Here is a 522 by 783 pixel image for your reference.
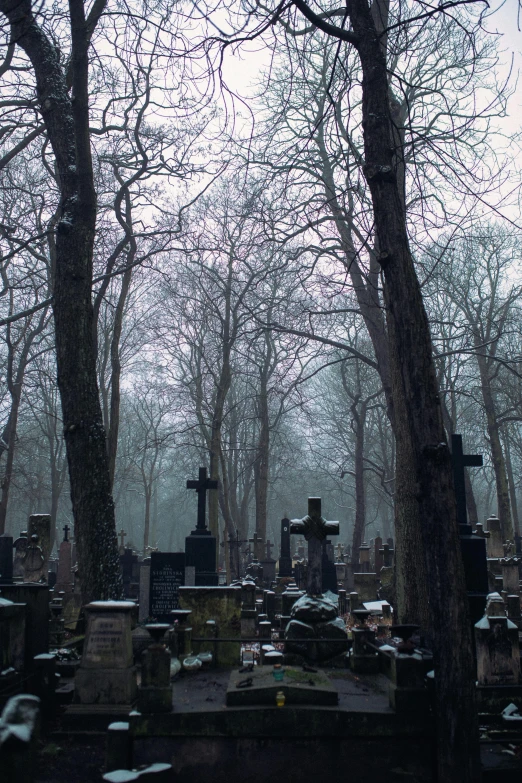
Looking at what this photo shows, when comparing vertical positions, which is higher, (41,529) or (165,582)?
(41,529)

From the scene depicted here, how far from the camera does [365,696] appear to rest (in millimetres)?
5789

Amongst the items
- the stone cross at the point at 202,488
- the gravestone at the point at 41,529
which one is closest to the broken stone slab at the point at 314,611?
the gravestone at the point at 41,529

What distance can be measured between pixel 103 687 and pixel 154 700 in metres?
1.35

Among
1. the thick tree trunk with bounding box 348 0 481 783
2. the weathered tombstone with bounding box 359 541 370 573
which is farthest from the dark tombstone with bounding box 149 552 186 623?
the weathered tombstone with bounding box 359 541 370 573

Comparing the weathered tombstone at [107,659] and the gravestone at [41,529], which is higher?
the gravestone at [41,529]

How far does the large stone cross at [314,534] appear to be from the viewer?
7656 mm

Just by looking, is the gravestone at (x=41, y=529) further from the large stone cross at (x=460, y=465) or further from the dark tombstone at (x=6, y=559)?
the large stone cross at (x=460, y=465)

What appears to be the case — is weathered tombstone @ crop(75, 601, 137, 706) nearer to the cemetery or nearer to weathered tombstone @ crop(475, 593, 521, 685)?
the cemetery

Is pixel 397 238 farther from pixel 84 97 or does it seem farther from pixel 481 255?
pixel 481 255

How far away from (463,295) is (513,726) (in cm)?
1913

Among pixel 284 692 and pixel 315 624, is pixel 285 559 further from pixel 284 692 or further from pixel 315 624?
pixel 284 692

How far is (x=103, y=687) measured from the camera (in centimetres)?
643

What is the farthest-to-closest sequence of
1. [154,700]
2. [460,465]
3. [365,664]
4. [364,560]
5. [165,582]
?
[364,560], [165,582], [460,465], [365,664], [154,700]

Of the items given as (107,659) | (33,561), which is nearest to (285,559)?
(33,561)
